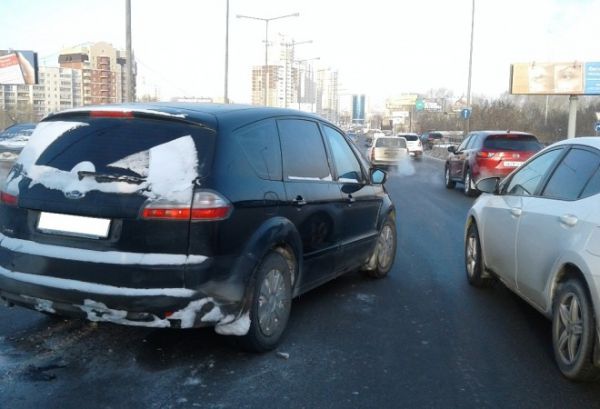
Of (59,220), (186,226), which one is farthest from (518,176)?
(59,220)

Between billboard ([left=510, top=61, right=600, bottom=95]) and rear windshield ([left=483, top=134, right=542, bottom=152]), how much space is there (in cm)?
2952

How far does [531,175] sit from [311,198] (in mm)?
1983

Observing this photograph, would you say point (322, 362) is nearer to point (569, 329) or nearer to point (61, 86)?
point (569, 329)

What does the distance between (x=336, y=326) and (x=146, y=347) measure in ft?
4.80

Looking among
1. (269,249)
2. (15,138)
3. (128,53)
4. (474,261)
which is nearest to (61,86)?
(15,138)

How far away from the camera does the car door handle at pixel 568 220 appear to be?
388 cm

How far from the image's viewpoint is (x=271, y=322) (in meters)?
4.25

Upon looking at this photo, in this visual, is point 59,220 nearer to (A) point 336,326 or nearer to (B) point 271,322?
(B) point 271,322

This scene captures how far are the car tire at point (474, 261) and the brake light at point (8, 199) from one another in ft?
13.8

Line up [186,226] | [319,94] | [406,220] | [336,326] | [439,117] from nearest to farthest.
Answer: [186,226] → [336,326] → [406,220] → [439,117] → [319,94]

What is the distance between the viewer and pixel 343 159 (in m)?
5.75

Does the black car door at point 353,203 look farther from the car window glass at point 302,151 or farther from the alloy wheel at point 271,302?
the alloy wheel at point 271,302

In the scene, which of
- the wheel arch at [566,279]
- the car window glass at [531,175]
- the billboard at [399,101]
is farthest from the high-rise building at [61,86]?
the billboard at [399,101]

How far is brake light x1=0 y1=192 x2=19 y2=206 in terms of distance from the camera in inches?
157
